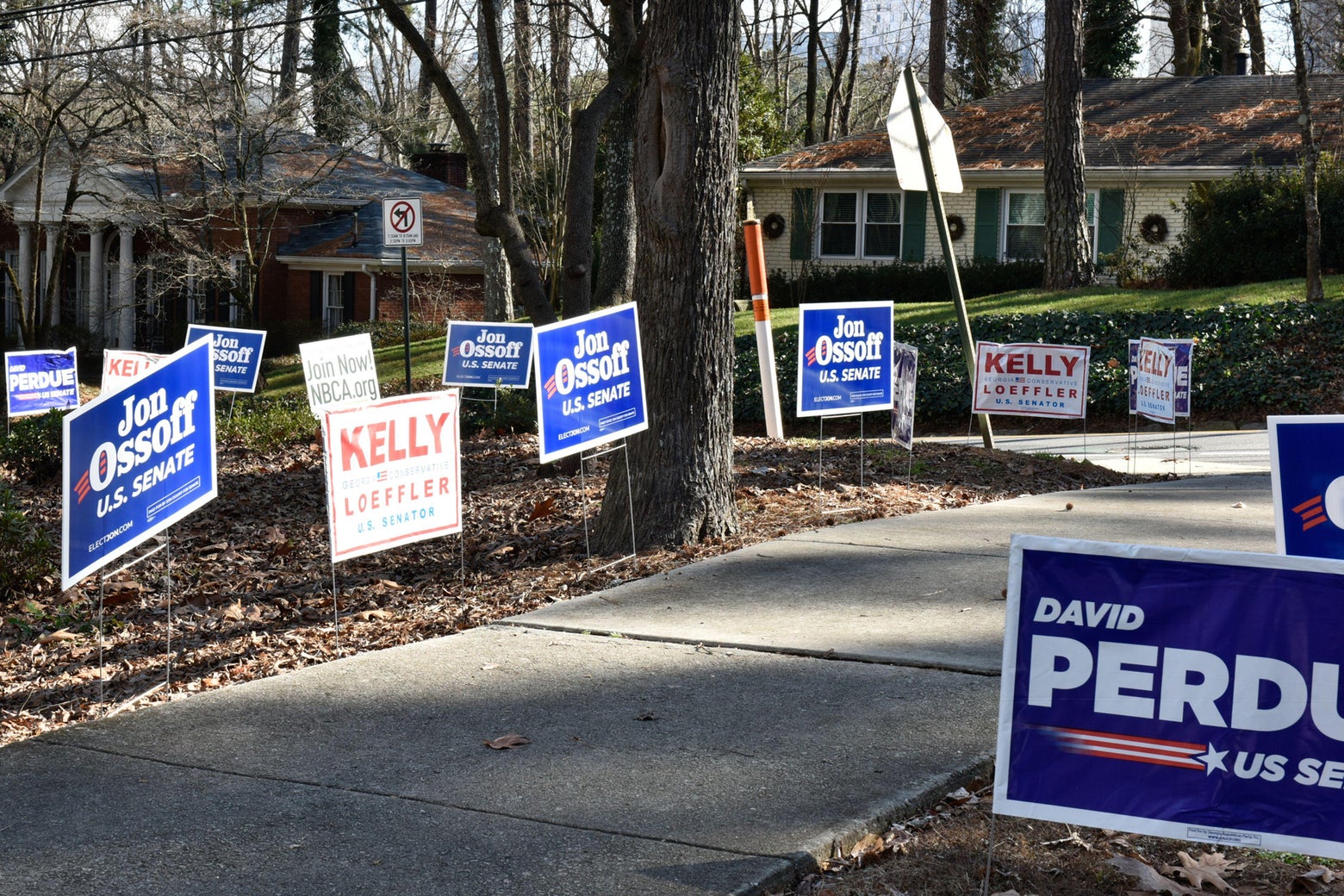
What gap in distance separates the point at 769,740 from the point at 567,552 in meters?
4.42

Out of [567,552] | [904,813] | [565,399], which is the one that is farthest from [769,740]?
[567,552]

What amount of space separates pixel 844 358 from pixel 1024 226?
816 inches

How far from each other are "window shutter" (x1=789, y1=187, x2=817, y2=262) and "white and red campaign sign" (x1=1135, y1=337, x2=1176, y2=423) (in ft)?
60.3

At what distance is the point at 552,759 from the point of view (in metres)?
4.69

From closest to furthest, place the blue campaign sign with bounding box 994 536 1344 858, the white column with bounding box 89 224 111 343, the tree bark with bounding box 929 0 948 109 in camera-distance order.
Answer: the blue campaign sign with bounding box 994 536 1344 858 → the white column with bounding box 89 224 111 343 → the tree bark with bounding box 929 0 948 109

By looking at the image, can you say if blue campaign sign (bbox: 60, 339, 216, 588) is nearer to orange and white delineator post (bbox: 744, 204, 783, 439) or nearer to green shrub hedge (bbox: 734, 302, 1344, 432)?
orange and white delineator post (bbox: 744, 204, 783, 439)

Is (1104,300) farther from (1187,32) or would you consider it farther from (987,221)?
(1187,32)

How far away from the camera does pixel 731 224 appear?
8.81 metres

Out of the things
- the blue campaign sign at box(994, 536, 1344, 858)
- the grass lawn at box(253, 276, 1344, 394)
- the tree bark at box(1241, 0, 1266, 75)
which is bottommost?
the blue campaign sign at box(994, 536, 1344, 858)

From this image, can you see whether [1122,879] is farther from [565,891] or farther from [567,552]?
[567,552]

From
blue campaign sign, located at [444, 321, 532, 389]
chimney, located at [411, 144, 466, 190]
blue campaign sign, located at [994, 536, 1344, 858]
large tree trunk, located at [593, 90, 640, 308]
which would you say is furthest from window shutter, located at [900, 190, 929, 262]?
blue campaign sign, located at [994, 536, 1344, 858]

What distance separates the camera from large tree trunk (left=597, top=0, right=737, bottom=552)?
338 inches

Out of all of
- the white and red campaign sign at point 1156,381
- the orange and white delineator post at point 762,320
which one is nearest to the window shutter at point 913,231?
the white and red campaign sign at point 1156,381

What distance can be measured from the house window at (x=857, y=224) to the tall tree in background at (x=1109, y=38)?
8.69 metres
